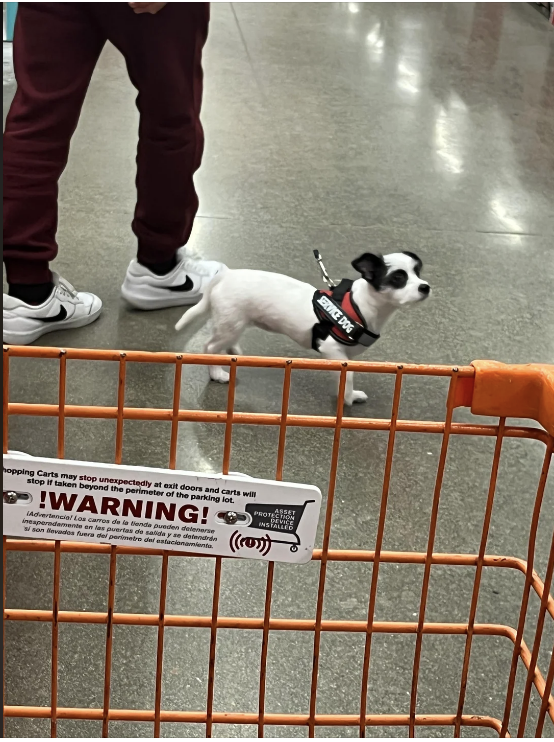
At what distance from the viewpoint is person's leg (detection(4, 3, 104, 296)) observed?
2379mm

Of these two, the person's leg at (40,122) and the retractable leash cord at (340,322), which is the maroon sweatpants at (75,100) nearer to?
the person's leg at (40,122)

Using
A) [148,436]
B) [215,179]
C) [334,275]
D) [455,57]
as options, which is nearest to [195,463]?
[148,436]

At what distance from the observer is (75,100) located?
2.48 metres

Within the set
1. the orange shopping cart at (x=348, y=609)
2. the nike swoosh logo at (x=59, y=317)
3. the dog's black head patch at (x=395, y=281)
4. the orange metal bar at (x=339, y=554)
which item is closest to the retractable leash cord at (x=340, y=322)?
the dog's black head patch at (x=395, y=281)

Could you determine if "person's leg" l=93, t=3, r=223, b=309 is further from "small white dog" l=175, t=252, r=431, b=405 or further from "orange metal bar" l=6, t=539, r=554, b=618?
"orange metal bar" l=6, t=539, r=554, b=618

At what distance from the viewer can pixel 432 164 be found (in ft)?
13.9

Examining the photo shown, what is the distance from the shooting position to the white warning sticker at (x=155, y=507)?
93 cm

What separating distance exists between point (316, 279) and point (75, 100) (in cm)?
100

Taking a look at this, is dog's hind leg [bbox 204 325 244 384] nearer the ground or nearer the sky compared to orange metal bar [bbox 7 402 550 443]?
nearer the ground

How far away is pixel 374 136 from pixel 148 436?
2635 millimetres

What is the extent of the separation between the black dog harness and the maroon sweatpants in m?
0.61

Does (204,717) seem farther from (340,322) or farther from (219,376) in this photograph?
(219,376)

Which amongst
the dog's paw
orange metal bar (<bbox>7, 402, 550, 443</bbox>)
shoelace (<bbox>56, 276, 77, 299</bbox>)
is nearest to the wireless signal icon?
orange metal bar (<bbox>7, 402, 550, 443</bbox>)

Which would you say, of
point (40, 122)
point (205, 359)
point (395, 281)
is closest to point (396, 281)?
point (395, 281)
